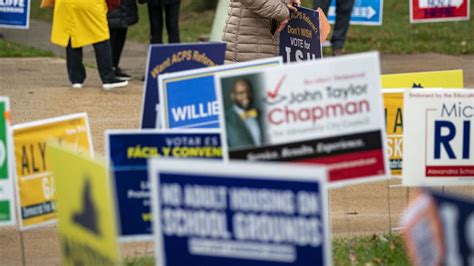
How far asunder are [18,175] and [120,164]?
708 mm

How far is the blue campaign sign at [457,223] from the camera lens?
14.2ft

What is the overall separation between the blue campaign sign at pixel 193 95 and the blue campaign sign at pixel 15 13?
7816 millimetres

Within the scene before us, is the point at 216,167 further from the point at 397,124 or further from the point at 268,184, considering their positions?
the point at 397,124

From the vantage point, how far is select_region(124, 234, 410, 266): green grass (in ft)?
24.7

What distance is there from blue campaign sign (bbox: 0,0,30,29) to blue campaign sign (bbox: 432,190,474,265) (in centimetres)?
1115

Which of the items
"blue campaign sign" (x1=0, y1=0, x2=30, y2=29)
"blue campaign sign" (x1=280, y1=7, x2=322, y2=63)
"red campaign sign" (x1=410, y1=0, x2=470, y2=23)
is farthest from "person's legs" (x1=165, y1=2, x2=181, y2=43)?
"blue campaign sign" (x1=280, y1=7, x2=322, y2=63)

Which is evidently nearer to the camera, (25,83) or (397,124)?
(397,124)

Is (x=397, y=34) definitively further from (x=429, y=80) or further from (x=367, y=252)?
(x=367, y=252)

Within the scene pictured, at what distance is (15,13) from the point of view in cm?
1509

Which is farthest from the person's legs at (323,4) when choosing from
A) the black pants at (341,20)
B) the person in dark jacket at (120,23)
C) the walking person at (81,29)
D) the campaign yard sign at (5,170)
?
the campaign yard sign at (5,170)

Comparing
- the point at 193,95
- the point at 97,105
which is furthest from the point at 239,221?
the point at 97,105

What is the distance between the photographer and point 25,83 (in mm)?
13844

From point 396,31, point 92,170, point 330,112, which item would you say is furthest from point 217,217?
point 396,31

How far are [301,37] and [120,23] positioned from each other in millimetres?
4313
